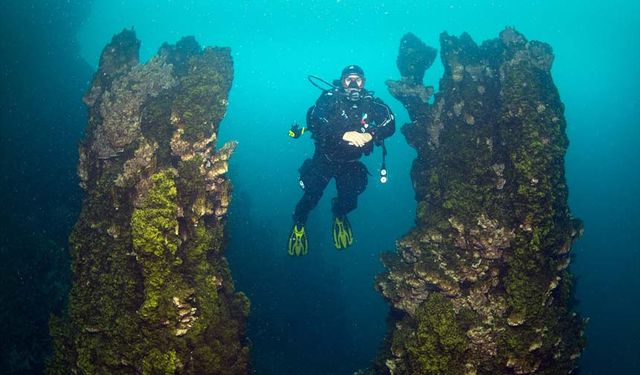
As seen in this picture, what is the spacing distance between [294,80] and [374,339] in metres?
101

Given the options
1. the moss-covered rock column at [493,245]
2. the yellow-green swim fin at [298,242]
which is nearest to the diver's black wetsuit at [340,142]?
the yellow-green swim fin at [298,242]

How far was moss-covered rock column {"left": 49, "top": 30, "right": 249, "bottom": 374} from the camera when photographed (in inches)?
176

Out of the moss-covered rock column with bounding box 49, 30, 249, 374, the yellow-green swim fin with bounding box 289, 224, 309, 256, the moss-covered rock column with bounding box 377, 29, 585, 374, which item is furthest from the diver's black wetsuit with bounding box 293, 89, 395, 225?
the moss-covered rock column with bounding box 49, 30, 249, 374

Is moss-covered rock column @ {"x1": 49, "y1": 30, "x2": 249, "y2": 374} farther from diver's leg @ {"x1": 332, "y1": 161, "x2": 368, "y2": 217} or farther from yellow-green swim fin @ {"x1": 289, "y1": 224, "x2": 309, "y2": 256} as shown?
diver's leg @ {"x1": 332, "y1": 161, "x2": 368, "y2": 217}

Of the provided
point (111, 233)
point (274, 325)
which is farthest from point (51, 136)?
point (111, 233)

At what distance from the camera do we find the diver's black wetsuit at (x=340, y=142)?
795 cm

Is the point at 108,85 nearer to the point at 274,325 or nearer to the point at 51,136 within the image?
the point at 51,136

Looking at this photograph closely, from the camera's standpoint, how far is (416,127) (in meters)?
9.20

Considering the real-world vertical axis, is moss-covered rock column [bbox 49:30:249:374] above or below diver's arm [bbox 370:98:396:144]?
below

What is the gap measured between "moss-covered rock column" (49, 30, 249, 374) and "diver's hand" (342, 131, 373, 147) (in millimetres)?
2194

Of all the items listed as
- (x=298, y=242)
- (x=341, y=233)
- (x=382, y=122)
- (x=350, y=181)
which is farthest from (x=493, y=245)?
(x=298, y=242)

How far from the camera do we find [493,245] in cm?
583

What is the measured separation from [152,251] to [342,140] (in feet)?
14.9

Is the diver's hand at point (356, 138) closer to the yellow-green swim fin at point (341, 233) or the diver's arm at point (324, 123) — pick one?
the diver's arm at point (324, 123)
